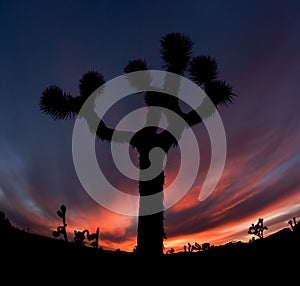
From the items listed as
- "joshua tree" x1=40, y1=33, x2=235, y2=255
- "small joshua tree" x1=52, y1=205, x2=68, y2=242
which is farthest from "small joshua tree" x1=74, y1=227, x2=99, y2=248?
"joshua tree" x1=40, y1=33, x2=235, y2=255

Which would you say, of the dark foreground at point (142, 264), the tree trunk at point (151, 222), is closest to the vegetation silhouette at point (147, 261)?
the dark foreground at point (142, 264)

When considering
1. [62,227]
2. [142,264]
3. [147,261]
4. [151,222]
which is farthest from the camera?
[62,227]

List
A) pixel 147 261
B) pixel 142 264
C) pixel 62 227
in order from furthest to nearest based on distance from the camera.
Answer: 1. pixel 62 227
2. pixel 147 261
3. pixel 142 264

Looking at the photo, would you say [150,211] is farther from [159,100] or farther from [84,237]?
[84,237]

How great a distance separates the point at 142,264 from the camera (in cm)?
400

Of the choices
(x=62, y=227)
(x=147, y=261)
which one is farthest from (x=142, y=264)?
(x=62, y=227)

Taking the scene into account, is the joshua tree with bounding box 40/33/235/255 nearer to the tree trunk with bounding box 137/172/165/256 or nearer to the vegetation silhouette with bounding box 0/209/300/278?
the tree trunk with bounding box 137/172/165/256

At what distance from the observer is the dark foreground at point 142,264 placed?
11.0 ft

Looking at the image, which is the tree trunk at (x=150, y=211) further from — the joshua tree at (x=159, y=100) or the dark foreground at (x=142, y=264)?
the dark foreground at (x=142, y=264)

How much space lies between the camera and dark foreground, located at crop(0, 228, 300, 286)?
3.37 meters

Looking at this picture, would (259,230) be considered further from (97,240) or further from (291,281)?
(291,281)

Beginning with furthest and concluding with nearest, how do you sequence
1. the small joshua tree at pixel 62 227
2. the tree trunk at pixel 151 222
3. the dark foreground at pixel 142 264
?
the small joshua tree at pixel 62 227 → the tree trunk at pixel 151 222 → the dark foreground at pixel 142 264

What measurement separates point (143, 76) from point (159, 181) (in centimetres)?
322

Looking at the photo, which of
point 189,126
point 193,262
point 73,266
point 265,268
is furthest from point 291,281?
point 189,126
